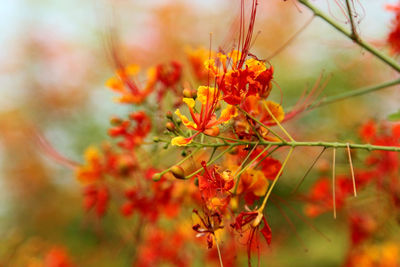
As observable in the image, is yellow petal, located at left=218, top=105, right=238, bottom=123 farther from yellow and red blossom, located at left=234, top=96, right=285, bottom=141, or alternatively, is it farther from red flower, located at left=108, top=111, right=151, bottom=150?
red flower, located at left=108, top=111, right=151, bottom=150

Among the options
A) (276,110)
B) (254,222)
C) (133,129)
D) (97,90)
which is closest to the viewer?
(254,222)

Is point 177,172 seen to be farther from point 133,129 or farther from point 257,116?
point 133,129

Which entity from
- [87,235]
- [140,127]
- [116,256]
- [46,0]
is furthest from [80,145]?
[46,0]

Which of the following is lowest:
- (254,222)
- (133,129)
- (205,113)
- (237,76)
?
(254,222)

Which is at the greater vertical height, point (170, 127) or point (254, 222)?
point (170, 127)

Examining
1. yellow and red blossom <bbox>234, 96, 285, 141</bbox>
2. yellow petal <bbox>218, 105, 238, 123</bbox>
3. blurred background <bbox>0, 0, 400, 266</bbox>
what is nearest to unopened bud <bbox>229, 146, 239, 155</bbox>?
yellow and red blossom <bbox>234, 96, 285, 141</bbox>

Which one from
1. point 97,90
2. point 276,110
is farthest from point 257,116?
point 97,90
